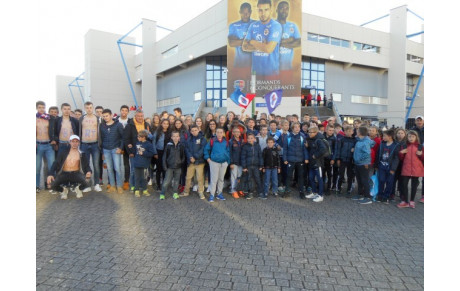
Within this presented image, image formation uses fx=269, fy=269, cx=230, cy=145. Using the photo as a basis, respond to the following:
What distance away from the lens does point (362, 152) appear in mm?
6559

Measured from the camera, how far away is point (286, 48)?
25.3m

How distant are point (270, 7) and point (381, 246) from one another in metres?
25.3

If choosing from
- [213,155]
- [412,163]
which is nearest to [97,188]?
[213,155]

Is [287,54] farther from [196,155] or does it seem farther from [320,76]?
[196,155]

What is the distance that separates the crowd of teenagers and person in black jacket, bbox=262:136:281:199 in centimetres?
3

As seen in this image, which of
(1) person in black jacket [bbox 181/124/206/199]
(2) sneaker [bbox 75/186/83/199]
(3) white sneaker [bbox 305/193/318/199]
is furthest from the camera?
(3) white sneaker [bbox 305/193/318/199]

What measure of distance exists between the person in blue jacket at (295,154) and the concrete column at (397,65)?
28.2 meters

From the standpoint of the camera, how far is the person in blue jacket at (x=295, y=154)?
6.80m

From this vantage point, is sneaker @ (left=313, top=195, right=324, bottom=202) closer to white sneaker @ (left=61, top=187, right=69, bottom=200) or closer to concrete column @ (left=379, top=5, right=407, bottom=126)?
white sneaker @ (left=61, top=187, right=69, bottom=200)

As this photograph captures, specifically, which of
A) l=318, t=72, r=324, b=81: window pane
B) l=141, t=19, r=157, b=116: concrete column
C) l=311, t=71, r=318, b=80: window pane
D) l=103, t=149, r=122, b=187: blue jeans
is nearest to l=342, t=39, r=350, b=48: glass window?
l=318, t=72, r=324, b=81: window pane

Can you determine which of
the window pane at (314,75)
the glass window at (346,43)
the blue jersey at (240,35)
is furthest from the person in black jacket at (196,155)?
the glass window at (346,43)

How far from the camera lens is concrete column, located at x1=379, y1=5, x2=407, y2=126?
3095cm

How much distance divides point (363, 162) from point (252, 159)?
2.70m

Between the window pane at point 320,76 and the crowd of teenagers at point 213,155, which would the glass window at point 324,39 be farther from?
the crowd of teenagers at point 213,155
